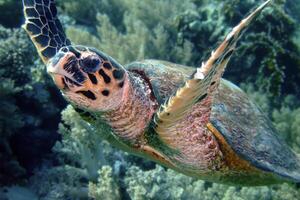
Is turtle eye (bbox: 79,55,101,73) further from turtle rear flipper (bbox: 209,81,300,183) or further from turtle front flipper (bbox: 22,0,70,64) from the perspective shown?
turtle rear flipper (bbox: 209,81,300,183)

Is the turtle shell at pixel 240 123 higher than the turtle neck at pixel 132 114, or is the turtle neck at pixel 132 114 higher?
the turtle shell at pixel 240 123

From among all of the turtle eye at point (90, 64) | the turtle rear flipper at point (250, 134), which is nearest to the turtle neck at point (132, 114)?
the turtle eye at point (90, 64)

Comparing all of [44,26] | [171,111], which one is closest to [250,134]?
[171,111]

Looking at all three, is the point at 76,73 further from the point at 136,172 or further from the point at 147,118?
the point at 136,172

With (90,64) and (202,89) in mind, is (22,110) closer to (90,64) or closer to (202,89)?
(90,64)

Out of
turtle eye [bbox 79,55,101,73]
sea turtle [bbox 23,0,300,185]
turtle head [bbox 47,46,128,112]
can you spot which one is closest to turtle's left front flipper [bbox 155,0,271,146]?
sea turtle [bbox 23,0,300,185]

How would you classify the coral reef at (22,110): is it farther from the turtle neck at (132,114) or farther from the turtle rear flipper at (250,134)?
the turtle rear flipper at (250,134)
